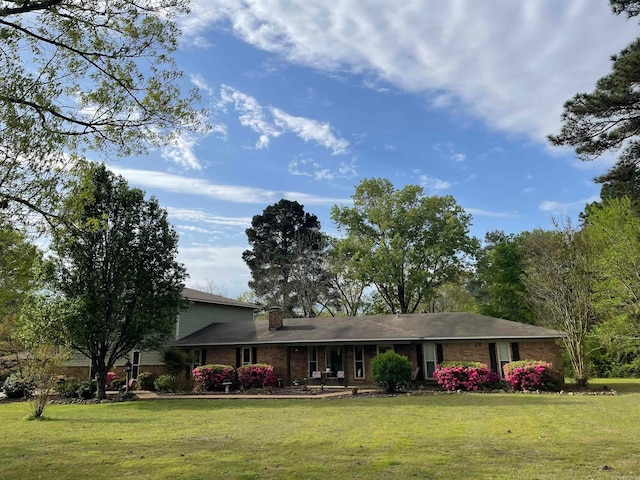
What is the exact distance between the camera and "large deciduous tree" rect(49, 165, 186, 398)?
20547 millimetres

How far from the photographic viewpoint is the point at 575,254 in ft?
76.3

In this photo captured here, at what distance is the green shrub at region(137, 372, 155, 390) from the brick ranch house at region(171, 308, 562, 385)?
7.68 feet

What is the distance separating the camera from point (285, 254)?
1829 inches

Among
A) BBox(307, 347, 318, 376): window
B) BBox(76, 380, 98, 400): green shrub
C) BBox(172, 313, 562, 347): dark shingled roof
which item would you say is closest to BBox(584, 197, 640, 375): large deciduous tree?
BBox(172, 313, 562, 347): dark shingled roof

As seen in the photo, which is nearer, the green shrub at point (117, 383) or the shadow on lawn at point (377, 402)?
the shadow on lawn at point (377, 402)

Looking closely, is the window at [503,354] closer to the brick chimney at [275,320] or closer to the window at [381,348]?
the window at [381,348]

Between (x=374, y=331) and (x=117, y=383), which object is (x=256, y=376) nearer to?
(x=374, y=331)

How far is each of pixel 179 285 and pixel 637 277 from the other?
21270mm

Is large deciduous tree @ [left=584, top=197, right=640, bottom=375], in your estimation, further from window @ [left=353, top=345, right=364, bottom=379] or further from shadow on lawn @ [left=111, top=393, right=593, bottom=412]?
window @ [left=353, top=345, right=364, bottom=379]

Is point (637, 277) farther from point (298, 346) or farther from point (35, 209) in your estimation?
point (35, 209)

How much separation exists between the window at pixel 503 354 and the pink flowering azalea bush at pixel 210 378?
13326 millimetres

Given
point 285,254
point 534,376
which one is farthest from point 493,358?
point 285,254

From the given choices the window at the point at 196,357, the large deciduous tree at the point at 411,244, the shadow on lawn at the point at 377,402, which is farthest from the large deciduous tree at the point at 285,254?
the shadow on lawn at the point at 377,402

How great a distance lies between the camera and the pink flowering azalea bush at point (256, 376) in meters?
23.2
